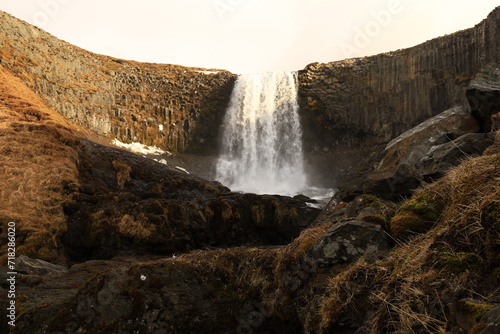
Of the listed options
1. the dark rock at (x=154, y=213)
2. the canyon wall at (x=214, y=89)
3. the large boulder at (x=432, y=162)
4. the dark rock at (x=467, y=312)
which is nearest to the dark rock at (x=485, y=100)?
the large boulder at (x=432, y=162)

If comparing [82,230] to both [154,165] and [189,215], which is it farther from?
[154,165]

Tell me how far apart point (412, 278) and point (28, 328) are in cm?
516

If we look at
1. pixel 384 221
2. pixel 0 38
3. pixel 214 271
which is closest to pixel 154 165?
pixel 214 271

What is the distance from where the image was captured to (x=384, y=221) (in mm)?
5242

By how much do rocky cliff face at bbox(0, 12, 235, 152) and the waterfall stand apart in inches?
115

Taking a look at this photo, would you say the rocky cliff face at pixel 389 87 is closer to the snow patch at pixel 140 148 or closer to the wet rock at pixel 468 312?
the snow patch at pixel 140 148

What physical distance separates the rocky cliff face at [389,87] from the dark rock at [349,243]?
28420 mm

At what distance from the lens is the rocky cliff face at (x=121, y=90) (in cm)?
3322

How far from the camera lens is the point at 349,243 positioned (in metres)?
4.75

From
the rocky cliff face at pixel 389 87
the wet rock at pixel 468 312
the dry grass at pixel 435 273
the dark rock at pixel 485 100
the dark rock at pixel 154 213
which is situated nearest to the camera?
the wet rock at pixel 468 312

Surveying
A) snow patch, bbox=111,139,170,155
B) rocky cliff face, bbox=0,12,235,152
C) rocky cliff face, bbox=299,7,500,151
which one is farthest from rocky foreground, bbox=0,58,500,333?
snow patch, bbox=111,139,170,155

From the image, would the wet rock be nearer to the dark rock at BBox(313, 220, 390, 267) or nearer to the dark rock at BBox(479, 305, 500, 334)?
the dark rock at BBox(479, 305, 500, 334)

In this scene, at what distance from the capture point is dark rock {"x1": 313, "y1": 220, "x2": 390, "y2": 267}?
4.63m

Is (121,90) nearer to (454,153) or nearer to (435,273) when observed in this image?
(454,153)
